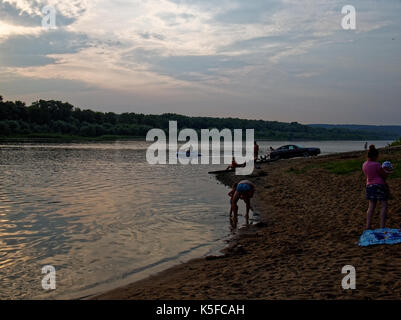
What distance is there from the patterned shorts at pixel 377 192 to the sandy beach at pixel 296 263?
1.21 m

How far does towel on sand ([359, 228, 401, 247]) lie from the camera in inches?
323

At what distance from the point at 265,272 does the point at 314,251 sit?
183cm

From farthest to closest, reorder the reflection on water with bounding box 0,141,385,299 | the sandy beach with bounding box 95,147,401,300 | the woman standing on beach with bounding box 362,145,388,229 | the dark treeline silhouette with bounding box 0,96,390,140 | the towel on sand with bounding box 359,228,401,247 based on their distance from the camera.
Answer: the dark treeline silhouette with bounding box 0,96,390,140 < the woman standing on beach with bounding box 362,145,388,229 < the reflection on water with bounding box 0,141,385,299 < the towel on sand with bounding box 359,228,401,247 < the sandy beach with bounding box 95,147,401,300

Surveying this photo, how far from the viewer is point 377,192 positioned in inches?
348

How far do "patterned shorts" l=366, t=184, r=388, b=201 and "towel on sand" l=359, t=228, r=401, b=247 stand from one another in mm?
769

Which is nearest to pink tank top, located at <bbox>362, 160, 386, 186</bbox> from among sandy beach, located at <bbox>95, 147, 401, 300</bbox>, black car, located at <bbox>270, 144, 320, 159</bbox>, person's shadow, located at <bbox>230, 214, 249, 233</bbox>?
sandy beach, located at <bbox>95, 147, 401, 300</bbox>

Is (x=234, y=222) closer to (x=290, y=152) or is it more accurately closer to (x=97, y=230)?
(x=97, y=230)

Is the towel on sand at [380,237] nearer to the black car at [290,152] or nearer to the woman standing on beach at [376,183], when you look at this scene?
the woman standing on beach at [376,183]

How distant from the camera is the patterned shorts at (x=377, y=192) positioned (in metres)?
8.77

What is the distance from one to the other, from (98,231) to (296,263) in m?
7.21

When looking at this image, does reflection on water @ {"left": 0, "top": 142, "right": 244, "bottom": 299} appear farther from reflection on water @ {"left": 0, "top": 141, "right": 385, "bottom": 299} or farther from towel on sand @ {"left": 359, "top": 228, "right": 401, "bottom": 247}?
towel on sand @ {"left": 359, "top": 228, "right": 401, "bottom": 247}

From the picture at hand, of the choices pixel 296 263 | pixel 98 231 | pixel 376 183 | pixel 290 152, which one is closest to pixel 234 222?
pixel 98 231

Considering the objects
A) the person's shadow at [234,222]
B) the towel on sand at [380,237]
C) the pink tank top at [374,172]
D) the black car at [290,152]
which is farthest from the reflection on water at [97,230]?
the black car at [290,152]
